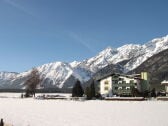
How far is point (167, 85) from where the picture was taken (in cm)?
15388

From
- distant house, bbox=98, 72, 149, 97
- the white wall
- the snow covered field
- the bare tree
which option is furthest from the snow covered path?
the bare tree

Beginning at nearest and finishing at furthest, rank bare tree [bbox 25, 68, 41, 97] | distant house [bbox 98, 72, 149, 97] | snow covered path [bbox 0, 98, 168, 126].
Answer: snow covered path [bbox 0, 98, 168, 126] < distant house [bbox 98, 72, 149, 97] < bare tree [bbox 25, 68, 41, 97]

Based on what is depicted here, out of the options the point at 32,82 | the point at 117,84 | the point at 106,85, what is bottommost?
the point at 106,85

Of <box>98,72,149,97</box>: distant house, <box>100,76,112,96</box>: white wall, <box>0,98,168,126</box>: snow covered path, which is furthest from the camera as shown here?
<box>100,76,112,96</box>: white wall

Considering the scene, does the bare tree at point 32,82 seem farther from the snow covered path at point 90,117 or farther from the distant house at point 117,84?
the snow covered path at point 90,117

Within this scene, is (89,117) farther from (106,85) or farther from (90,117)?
(106,85)

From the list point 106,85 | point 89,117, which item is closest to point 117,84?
point 106,85

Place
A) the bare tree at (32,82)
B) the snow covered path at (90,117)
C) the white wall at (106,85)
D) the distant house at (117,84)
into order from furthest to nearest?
the bare tree at (32,82) → the white wall at (106,85) → the distant house at (117,84) → the snow covered path at (90,117)

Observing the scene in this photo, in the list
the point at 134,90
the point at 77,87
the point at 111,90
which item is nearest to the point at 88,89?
the point at 77,87

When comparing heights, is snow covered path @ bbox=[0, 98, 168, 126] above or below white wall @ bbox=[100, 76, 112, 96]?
below

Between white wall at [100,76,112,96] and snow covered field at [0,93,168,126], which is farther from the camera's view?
white wall at [100,76,112,96]

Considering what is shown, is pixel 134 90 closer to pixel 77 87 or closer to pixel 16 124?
pixel 77 87

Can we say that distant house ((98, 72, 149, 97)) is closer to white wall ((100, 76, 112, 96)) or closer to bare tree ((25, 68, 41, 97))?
white wall ((100, 76, 112, 96))

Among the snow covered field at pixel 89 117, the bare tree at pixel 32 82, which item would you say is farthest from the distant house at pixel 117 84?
the snow covered field at pixel 89 117
